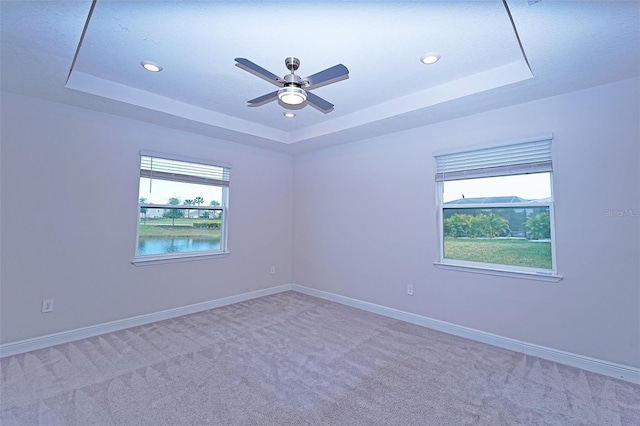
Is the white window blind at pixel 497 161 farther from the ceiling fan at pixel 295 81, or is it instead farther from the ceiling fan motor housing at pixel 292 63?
the ceiling fan motor housing at pixel 292 63

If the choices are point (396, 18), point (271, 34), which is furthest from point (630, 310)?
point (271, 34)

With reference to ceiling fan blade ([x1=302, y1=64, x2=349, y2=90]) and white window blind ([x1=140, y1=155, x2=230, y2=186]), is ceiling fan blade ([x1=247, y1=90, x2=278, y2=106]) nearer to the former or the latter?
ceiling fan blade ([x1=302, y1=64, x2=349, y2=90])

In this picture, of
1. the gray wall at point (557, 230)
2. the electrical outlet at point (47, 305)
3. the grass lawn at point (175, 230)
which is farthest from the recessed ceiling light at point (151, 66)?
the gray wall at point (557, 230)

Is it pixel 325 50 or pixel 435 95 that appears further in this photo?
pixel 435 95

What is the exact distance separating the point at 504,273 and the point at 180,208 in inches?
155

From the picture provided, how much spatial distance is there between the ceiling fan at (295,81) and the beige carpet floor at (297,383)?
2.18 metres

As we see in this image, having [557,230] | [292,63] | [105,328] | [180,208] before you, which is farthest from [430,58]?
[105,328]

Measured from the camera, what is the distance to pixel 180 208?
389 centimetres

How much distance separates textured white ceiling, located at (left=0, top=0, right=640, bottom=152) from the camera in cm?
179

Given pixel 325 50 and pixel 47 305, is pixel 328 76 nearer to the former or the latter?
pixel 325 50

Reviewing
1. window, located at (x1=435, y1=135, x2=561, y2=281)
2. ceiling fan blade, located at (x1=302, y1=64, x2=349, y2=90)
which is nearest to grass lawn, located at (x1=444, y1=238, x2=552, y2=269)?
window, located at (x1=435, y1=135, x2=561, y2=281)

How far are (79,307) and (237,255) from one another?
1.91 m

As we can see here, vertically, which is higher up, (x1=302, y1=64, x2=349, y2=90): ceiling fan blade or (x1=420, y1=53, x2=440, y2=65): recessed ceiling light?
(x1=420, y1=53, x2=440, y2=65): recessed ceiling light

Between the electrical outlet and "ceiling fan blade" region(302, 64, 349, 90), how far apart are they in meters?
3.28
